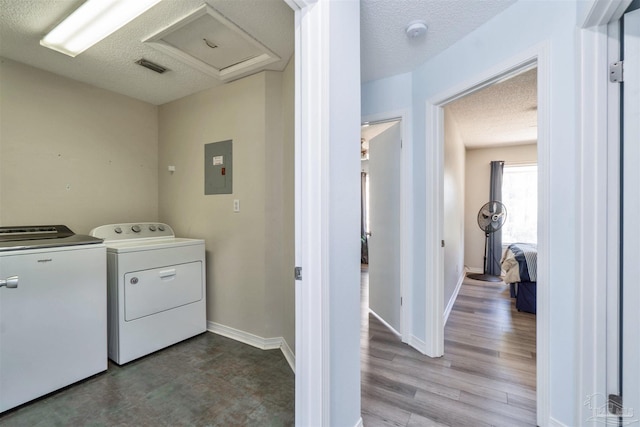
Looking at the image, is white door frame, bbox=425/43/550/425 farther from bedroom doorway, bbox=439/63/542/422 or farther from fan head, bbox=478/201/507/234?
fan head, bbox=478/201/507/234

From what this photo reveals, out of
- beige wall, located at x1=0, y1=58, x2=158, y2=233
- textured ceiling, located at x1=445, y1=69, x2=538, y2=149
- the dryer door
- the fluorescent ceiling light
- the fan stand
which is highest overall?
textured ceiling, located at x1=445, y1=69, x2=538, y2=149

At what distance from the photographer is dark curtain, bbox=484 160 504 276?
4.80m

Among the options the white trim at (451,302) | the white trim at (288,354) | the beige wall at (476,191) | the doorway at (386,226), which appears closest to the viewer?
the white trim at (288,354)

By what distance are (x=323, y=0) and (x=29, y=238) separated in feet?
7.86

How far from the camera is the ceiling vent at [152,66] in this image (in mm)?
2092

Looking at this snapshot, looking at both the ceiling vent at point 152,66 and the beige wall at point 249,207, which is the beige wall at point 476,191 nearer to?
the beige wall at point 249,207

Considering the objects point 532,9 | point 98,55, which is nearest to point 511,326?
point 532,9

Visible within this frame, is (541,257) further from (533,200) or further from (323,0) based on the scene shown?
(533,200)

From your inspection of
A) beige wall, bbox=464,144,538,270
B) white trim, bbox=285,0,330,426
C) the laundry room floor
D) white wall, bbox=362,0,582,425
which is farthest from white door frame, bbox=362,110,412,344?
beige wall, bbox=464,144,538,270

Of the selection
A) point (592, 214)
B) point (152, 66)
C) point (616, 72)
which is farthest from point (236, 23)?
point (592, 214)

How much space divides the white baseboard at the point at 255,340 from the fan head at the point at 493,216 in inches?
156

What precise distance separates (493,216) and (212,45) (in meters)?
4.59

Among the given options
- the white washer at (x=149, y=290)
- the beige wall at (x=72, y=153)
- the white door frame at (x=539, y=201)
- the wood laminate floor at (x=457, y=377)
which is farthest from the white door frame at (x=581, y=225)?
the beige wall at (x=72, y=153)

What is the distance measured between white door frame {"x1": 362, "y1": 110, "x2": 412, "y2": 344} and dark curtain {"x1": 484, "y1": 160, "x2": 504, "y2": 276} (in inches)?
133
